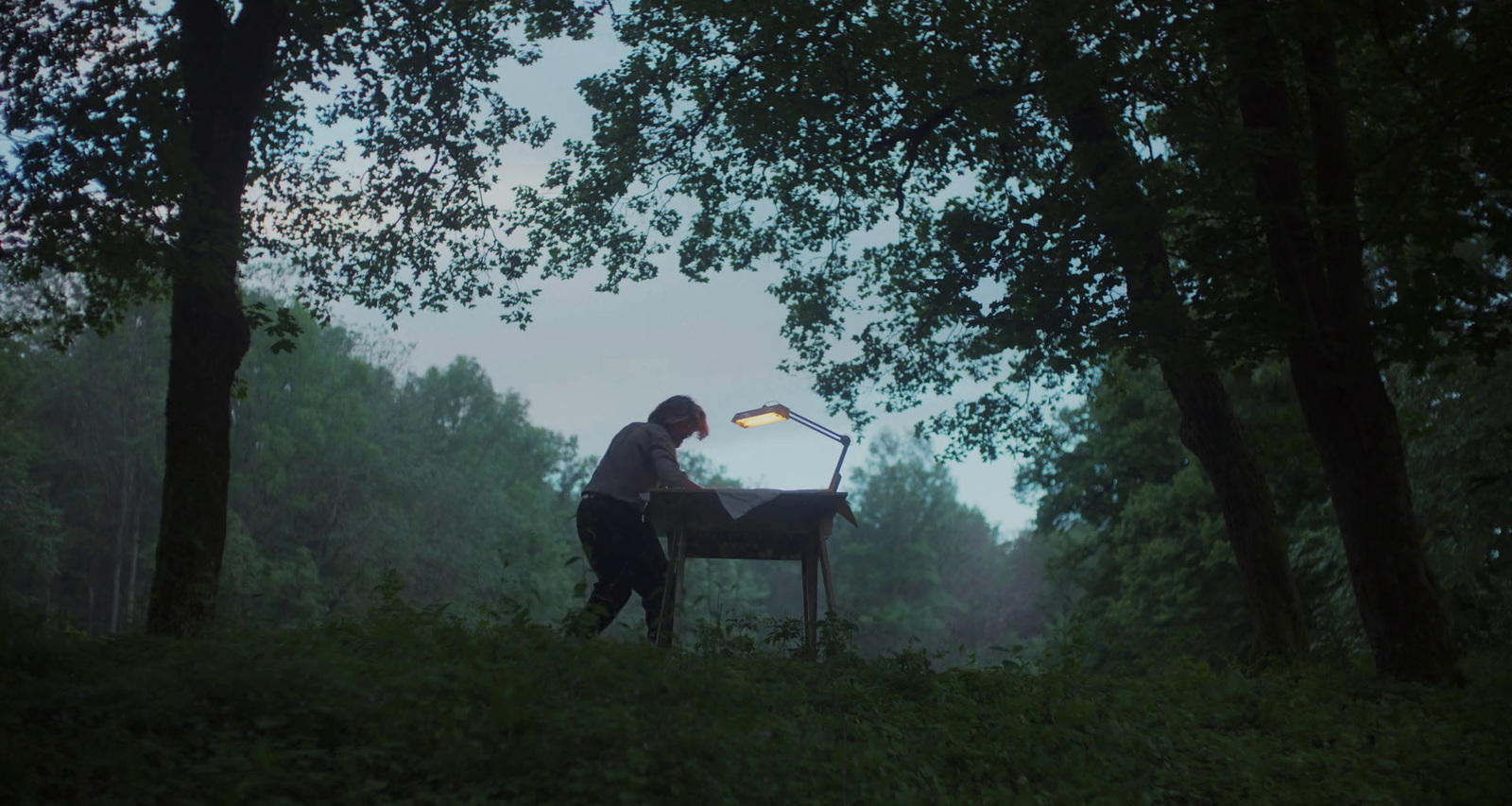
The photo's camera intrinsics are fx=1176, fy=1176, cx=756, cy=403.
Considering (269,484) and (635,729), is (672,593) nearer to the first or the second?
(635,729)

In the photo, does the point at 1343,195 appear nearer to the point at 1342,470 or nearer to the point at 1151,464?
the point at 1342,470

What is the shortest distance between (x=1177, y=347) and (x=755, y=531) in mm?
3402

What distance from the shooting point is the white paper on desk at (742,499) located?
7.89m

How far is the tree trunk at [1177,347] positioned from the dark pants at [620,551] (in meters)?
3.96

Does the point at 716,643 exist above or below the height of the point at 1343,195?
below

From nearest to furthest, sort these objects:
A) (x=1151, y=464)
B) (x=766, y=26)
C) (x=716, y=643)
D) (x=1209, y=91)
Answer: (x=716, y=643), (x=1209, y=91), (x=766, y=26), (x=1151, y=464)

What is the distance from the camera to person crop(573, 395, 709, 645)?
321 inches

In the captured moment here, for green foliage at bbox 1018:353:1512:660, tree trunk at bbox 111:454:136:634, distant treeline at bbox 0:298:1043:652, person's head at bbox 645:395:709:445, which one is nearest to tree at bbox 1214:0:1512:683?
green foliage at bbox 1018:353:1512:660

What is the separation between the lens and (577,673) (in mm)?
5547

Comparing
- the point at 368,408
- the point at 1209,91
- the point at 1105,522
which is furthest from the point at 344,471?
the point at 1209,91

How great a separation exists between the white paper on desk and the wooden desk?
0.05 m

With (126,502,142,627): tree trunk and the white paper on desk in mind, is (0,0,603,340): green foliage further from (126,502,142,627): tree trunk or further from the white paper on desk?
(126,502,142,627): tree trunk

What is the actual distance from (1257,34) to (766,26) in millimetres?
5062

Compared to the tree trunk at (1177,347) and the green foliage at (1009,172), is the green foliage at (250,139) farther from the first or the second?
the tree trunk at (1177,347)
